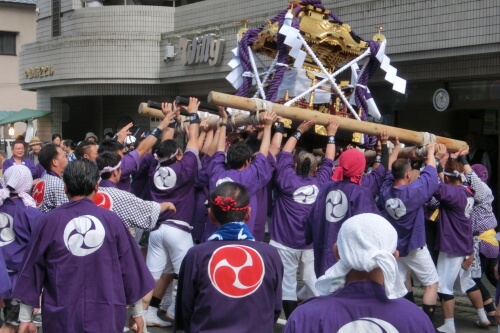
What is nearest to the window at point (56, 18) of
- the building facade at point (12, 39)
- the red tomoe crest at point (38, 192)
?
the building facade at point (12, 39)

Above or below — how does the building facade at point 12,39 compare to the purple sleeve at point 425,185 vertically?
above

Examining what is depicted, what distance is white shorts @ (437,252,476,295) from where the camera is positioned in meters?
8.05

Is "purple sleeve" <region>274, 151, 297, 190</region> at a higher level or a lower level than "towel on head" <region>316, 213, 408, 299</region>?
higher

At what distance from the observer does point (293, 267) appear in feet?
26.6

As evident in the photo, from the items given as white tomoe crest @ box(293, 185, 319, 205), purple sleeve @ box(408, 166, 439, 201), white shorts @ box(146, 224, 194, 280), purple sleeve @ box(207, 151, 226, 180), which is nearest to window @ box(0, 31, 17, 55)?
white shorts @ box(146, 224, 194, 280)

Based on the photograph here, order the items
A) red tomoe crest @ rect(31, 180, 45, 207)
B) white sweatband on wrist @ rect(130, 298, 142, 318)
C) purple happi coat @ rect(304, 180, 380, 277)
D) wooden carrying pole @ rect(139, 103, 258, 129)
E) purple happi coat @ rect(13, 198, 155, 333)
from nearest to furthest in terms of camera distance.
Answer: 1. purple happi coat @ rect(13, 198, 155, 333)
2. white sweatband on wrist @ rect(130, 298, 142, 318)
3. purple happi coat @ rect(304, 180, 380, 277)
4. wooden carrying pole @ rect(139, 103, 258, 129)
5. red tomoe crest @ rect(31, 180, 45, 207)

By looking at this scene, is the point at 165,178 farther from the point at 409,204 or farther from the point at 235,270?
the point at 235,270

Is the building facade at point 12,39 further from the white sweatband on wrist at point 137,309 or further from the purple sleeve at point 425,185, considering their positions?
the white sweatband on wrist at point 137,309

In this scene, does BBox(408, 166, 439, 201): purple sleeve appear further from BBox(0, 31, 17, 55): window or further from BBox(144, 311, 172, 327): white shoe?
BBox(0, 31, 17, 55): window

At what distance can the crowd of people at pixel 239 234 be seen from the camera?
317 centimetres

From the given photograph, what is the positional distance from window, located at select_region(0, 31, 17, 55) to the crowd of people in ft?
87.3

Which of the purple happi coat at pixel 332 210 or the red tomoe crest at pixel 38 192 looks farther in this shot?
the red tomoe crest at pixel 38 192

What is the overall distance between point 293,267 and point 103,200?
2593 mm

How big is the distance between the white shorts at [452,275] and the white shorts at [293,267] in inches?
51.0
